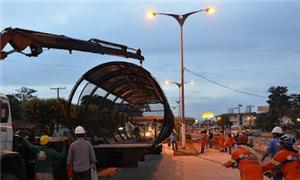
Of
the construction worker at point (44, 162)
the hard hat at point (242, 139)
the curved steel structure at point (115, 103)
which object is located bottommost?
the construction worker at point (44, 162)

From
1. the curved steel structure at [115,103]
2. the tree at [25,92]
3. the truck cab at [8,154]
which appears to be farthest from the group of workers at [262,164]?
the tree at [25,92]

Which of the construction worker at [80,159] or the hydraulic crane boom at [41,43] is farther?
the hydraulic crane boom at [41,43]

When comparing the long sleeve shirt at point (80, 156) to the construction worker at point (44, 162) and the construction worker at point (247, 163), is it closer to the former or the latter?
the construction worker at point (44, 162)

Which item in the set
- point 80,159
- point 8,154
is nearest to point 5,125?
point 8,154

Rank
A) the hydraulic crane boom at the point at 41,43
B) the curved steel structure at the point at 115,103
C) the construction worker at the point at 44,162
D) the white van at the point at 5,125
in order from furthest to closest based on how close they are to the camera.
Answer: the curved steel structure at the point at 115,103, the hydraulic crane boom at the point at 41,43, the construction worker at the point at 44,162, the white van at the point at 5,125

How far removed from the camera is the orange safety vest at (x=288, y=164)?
8.44 meters

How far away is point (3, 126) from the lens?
1048 cm

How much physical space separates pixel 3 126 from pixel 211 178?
864cm

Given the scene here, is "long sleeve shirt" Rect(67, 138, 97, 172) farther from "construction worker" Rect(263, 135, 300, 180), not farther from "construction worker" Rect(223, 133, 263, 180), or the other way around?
"construction worker" Rect(263, 135, 300, 180)

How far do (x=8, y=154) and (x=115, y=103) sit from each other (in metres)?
16.0

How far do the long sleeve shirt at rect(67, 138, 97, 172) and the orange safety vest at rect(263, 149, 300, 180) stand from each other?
12.3 feet

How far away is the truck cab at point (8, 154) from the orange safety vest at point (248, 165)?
4050mm

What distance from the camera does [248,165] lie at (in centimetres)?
841

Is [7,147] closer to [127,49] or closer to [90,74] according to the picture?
[90,74]
